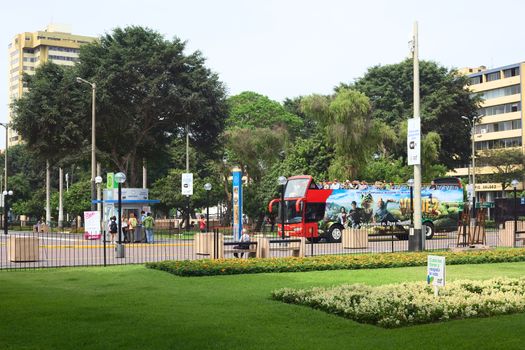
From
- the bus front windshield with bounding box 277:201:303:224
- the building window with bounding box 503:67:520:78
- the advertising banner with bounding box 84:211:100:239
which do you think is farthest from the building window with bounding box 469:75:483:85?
the advertising banner with bounding box 84:211:100:239

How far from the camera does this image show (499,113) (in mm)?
103438

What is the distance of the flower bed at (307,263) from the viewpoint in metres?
19.4

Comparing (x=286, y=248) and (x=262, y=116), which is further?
(x=262, y=116)

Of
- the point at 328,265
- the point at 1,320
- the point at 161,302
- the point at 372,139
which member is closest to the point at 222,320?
the point at 161,302

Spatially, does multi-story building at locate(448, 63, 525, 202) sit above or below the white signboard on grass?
above

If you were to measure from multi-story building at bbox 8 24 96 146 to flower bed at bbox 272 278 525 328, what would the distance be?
158 meters

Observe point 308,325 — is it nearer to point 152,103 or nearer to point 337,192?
point 337,192

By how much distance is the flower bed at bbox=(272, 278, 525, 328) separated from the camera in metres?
11.2

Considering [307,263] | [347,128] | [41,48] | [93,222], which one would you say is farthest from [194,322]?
[41,48]

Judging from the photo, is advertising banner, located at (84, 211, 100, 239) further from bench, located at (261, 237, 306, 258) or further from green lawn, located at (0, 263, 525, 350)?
green lawn, located at (0, 263, 525, 350)

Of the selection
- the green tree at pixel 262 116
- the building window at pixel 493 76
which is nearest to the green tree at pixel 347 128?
the green tree at pixel 262 116

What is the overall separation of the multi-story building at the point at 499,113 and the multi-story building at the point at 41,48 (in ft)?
314

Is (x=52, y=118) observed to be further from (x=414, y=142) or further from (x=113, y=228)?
(x=414, y=142)

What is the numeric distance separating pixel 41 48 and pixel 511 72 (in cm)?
10806
